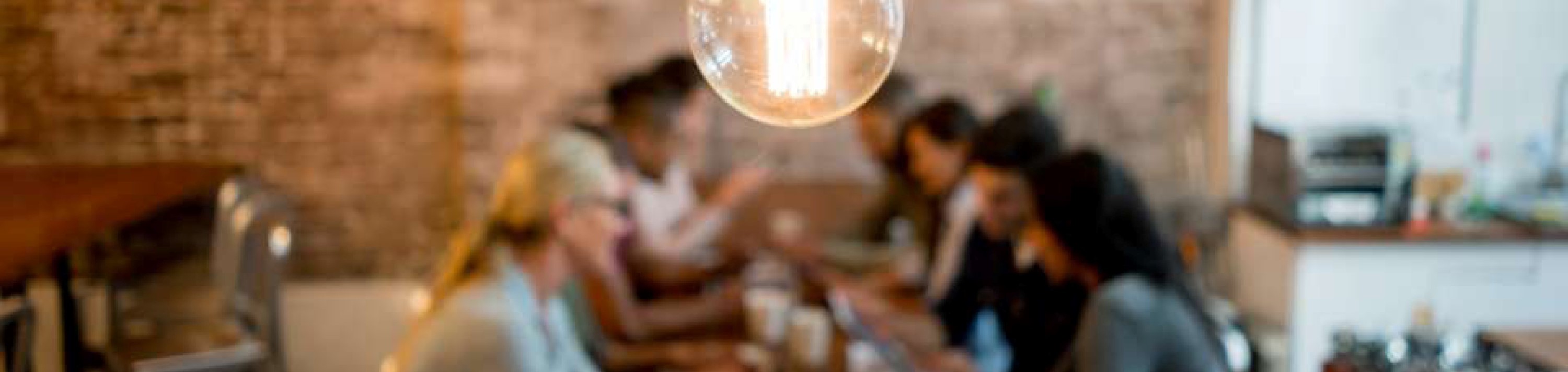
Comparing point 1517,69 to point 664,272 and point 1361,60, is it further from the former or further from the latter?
point 664,272

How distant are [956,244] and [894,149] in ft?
1.87

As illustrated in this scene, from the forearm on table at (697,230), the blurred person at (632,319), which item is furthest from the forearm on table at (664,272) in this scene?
the blurred person at (632,319)

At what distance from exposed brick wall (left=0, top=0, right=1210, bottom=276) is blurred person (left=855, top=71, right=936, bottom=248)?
26.6 inches

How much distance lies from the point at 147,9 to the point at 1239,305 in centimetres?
368

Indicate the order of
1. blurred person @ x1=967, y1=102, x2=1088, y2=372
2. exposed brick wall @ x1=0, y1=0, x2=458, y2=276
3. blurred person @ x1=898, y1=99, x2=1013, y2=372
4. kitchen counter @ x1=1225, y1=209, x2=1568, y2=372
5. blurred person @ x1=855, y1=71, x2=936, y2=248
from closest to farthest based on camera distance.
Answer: blurred person @ x1=967, y1=102, x2=1088, y2=372 → blurred person @ x1=898, y1=99, x2=1013, y2=372 → blurred person @ x1=855, y1=71, x2=936, y2=248 → kitchen counter @ x1=1225, y1=209, x2=1568, y2=372 → exposed brick wall @ x1=0, y1=0, x2=458, y2=276

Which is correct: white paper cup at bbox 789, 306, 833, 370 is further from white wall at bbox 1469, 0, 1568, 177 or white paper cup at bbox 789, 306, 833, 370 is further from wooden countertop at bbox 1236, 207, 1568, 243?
white wall at bbox 1469, 0, 1568, 177

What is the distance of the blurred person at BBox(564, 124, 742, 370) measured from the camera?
3576mm

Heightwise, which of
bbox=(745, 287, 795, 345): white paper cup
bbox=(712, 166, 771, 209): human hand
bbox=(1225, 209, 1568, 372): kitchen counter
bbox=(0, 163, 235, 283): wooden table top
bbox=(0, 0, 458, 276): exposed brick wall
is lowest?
bbox=(1225, 209, 1568, 372): kitchen counter

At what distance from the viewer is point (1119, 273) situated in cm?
293

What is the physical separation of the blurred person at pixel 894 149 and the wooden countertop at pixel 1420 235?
3.85 feet

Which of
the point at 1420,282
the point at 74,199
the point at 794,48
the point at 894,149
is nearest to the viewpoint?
the point at 794,48

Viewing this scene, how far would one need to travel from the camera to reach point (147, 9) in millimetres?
5273

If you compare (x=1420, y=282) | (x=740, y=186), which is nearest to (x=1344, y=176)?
(x=1420, y=282)

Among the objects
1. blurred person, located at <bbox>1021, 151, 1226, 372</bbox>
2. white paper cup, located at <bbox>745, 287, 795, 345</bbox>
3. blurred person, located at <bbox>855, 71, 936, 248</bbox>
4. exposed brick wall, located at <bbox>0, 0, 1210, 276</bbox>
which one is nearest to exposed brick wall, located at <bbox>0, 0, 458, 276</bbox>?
exposed brick wall, located at <bbox>0, 0, 1210, 276</bbox>
